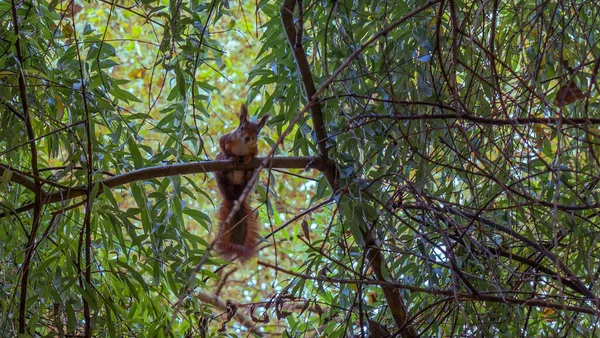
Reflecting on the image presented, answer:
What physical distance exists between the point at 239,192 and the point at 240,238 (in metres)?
0.21

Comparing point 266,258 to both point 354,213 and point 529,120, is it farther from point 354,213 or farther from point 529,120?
point 529,120

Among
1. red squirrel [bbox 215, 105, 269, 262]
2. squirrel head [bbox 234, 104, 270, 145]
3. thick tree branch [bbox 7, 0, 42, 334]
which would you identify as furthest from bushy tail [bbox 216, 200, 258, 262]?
thick tree branch [bbox 7, 0, 42, 334]

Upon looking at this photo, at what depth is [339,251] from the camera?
2070 millimetres

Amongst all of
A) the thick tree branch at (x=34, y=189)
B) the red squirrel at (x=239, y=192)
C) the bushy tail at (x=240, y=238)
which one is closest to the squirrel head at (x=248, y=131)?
the red squirrel at (x=239, y=192)

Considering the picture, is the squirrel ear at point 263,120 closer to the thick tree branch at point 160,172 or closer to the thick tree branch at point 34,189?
the thick tree branch at point 160,172

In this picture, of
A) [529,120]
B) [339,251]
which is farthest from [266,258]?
[529,120]

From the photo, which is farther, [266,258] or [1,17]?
[266,258]

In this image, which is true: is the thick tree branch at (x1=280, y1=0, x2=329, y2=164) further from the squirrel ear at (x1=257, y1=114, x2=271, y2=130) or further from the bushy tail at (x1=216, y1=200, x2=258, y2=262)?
the bushy tail at (x1=216, y1=200, x2=258, y2=262)

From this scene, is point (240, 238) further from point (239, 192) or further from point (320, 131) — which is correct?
point (320, 131)

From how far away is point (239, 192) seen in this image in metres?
2.62

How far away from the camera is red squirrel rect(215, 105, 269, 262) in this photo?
7.86 ft

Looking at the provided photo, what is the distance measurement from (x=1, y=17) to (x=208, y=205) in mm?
3281

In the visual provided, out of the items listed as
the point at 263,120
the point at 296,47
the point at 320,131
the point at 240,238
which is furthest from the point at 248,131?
the point at 296,47

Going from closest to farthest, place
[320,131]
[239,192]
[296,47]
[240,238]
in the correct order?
[296,47] < [320,131] < [240,238] < [239,192]
